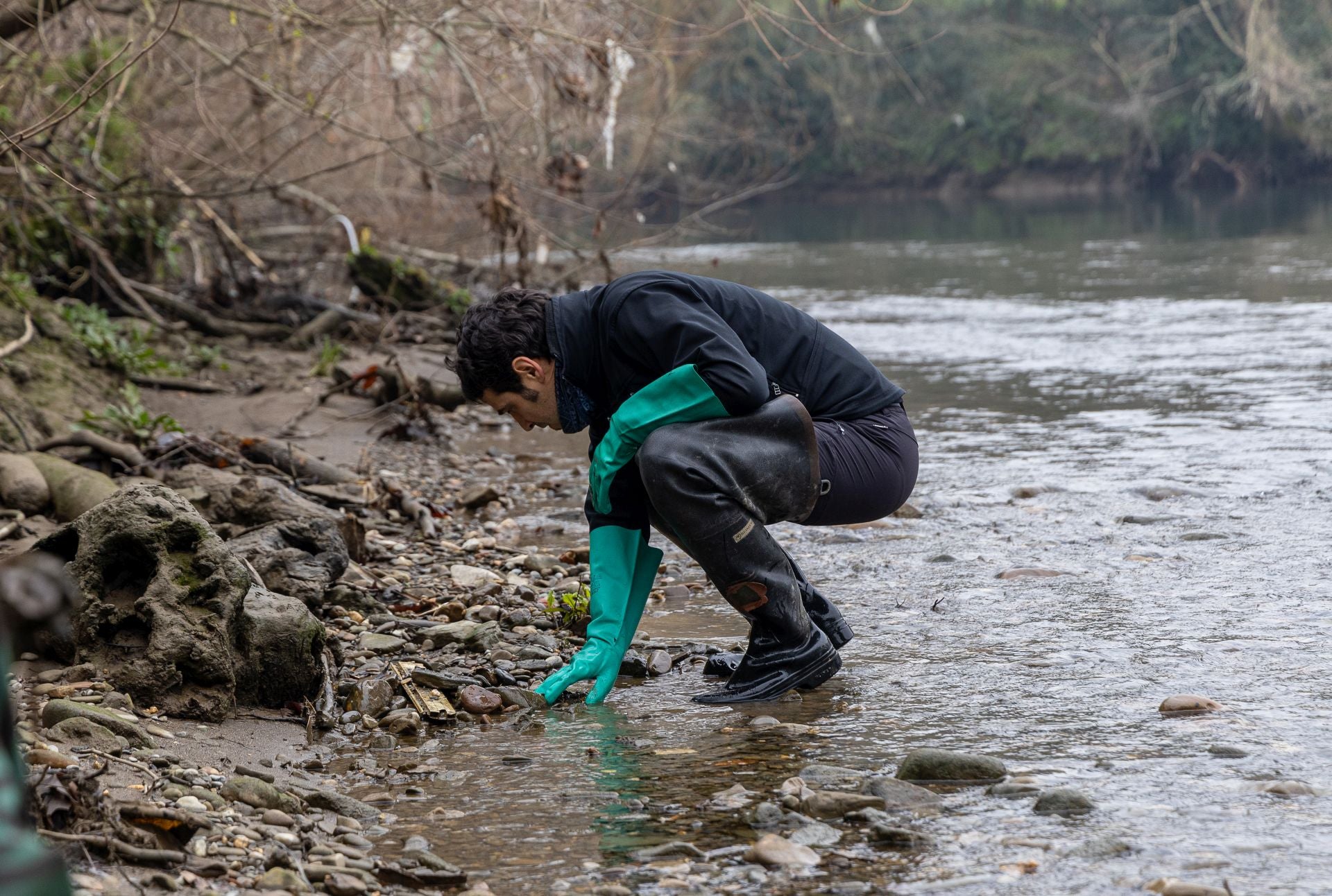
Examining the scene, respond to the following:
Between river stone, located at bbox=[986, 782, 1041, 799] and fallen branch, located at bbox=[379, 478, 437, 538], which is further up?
fallen branch, located at bbox=[379, 478, 437, 538]

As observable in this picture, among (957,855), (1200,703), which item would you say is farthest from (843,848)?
(1200,703)

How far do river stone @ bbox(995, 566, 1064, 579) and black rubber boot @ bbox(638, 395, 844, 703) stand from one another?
4.10ft

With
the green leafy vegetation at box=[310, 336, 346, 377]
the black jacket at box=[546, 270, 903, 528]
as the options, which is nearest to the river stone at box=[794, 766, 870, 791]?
the black jacket at box=[546, 270, 903, 528]

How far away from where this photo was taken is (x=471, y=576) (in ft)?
15.8

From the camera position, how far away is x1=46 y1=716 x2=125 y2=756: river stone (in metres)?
2.91

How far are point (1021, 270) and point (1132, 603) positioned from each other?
44.6ft

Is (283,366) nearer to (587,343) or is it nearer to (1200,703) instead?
(587,343)

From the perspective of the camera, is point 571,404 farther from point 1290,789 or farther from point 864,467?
point 1290,789

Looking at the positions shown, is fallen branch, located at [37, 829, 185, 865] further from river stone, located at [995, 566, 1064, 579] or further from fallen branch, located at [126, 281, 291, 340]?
fallen branch, located at [126, 281, 291, 340]

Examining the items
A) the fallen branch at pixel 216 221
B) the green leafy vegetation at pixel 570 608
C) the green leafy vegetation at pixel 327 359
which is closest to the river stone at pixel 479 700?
the green leafy vegetation at pixel 570 608

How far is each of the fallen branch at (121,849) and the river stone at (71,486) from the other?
257 centimetres

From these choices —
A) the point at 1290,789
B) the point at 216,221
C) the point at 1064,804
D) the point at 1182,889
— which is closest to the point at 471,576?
the point at 1064,804

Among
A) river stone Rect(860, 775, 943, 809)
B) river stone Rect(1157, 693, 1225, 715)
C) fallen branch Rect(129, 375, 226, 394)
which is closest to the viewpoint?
river stone Rect(860, 775, 943, 809)

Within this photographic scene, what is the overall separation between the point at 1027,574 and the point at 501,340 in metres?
2.22
